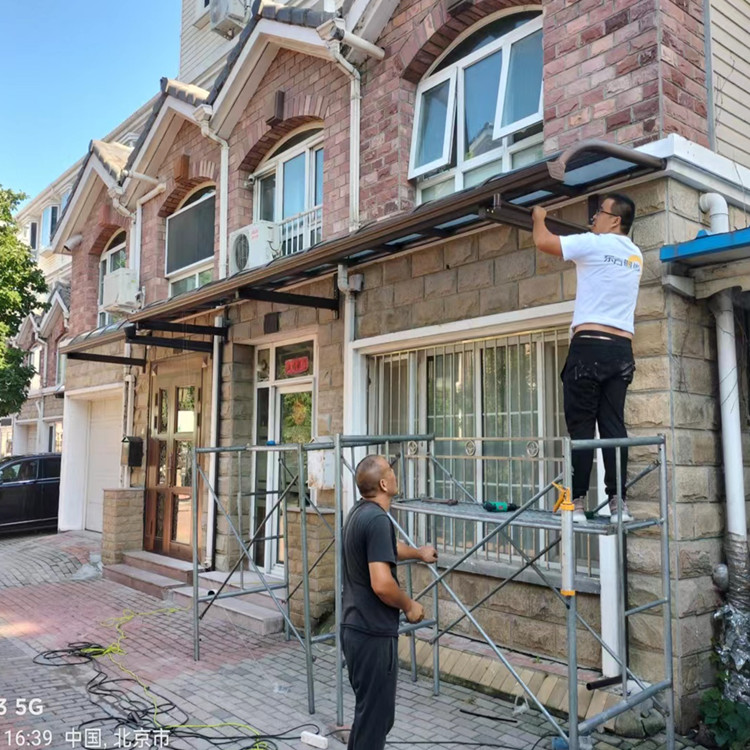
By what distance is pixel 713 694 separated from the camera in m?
4.75

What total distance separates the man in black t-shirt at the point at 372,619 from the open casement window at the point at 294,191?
5.23 m

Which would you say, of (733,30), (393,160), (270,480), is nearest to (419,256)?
(393,160)

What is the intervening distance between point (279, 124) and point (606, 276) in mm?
5907

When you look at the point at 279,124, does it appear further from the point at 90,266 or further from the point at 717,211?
the point at 90,266

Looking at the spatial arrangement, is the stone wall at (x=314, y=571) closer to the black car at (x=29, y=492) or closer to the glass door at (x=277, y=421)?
the glass door at (x=277, y=421)

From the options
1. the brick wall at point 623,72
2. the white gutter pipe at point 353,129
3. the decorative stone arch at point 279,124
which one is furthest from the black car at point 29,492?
the brick wall at point 623,72

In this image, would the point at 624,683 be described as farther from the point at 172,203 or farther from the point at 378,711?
the point at 172,203

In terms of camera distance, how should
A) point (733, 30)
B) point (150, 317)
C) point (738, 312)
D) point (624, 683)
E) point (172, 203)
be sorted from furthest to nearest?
point (172, 203) → point (150, 317) → point (733, 30) → point (738, 312) → point (624, 683)

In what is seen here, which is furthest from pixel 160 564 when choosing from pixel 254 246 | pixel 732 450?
pixel 732 450

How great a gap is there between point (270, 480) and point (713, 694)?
583 cm

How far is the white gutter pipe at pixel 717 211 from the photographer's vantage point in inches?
206

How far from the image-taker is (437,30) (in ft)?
23.0

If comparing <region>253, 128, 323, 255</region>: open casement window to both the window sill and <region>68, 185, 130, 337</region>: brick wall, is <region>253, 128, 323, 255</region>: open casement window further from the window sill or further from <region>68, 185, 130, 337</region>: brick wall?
<region>68, 185, 130, 337</region>: brick wall

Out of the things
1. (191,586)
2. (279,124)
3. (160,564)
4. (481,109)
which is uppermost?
(279,124)
